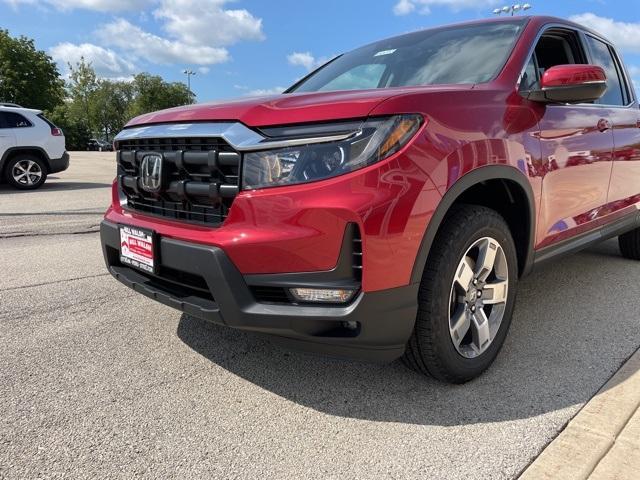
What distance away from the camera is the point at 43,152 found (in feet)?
35.1

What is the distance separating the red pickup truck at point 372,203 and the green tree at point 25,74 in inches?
2052

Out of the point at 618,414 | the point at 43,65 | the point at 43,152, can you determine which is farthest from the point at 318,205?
the point at 43,65

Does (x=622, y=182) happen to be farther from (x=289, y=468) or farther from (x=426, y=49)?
(x=289, y=468)

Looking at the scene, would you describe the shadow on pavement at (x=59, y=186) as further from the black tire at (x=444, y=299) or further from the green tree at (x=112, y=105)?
the green tree at (x=112, y=105)

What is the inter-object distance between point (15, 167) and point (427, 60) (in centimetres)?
988

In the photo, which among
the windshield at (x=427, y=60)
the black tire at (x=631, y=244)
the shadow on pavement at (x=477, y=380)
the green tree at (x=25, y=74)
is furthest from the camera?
the green tree at (x=25, y=74)

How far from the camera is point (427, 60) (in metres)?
3.13

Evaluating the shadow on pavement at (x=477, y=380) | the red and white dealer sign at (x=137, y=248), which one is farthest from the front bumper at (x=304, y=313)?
the shadow on pavement at (x=477, y=380)

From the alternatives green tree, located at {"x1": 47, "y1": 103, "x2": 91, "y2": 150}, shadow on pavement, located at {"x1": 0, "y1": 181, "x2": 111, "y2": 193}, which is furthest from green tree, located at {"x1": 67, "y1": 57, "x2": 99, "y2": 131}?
shadow on pavement, located at {"x1": 0, "y1": 181, "x2": 111, "y2": 193}

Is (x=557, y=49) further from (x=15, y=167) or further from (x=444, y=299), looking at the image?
(x=15, y=167)

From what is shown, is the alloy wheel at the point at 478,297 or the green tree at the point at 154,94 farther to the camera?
the green tree at the point at 154,94

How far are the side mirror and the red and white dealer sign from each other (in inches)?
79.7

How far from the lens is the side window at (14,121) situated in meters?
10.2

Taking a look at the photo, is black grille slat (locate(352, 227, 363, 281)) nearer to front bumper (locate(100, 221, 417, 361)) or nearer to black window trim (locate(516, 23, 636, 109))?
front bumper (locate(100, 221, 417, 361))
